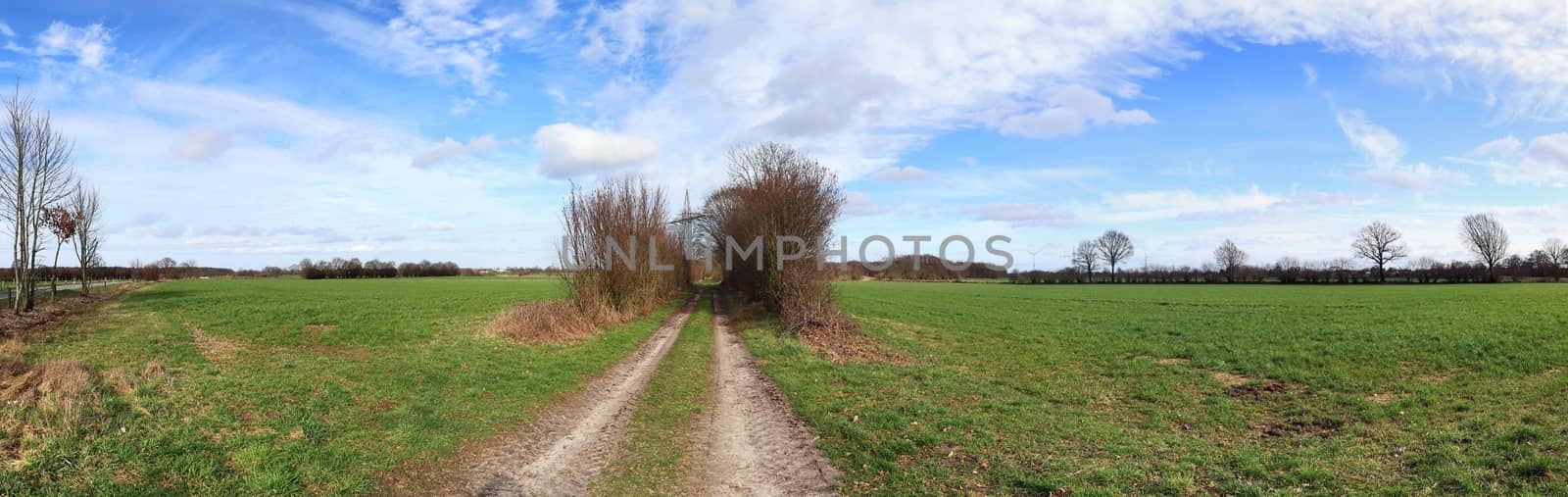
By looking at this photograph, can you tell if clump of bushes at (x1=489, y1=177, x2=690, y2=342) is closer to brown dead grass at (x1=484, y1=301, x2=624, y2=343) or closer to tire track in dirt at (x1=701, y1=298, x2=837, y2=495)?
brown dead grass at (x1=484, y1=301, x2=624, y2=343)

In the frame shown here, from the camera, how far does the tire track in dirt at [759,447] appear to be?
6.71 metres

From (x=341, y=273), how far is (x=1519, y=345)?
12551cm

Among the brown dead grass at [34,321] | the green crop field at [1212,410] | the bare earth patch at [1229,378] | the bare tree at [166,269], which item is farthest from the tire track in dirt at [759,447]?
the bare tree at [166,269]

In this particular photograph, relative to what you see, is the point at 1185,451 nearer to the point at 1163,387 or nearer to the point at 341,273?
the point at 1163,387

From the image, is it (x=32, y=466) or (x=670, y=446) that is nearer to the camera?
(x=32, y=466)

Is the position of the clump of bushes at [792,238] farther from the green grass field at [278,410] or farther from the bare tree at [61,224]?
the bare tree at [61,224]

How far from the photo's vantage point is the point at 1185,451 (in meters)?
7.86

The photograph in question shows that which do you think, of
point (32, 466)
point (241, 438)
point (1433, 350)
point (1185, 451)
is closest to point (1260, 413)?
point (1185, 451)

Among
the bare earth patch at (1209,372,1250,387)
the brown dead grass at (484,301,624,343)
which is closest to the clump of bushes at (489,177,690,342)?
the brown dead grass at (484,301,624,343)

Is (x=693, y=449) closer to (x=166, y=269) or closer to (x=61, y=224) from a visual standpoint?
(x=61, y=224)

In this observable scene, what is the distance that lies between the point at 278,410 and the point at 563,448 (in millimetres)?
3811

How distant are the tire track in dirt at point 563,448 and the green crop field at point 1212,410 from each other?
2689mm

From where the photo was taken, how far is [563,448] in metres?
8.05

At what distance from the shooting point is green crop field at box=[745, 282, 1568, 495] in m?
6.76
